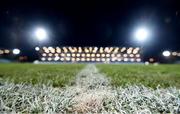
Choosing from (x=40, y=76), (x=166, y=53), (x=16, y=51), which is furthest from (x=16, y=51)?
(x=40, y=76)

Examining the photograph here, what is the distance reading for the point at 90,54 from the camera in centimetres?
6588

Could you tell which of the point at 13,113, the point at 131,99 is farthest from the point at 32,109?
the point at 131,99

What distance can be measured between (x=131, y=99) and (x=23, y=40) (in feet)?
179

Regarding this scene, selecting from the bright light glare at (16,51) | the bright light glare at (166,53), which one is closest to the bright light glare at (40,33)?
the bright light glare at (16,51)

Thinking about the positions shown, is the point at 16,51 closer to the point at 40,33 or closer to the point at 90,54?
the point at 40,33

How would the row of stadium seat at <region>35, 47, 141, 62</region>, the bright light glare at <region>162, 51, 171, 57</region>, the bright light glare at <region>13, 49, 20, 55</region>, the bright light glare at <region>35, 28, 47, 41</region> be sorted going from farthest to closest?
the row of stadium seat at <region>35, 47, 141, 62</region> → the bright light glare at <region>13, 49, 20, 55</region> → the bright light glare at <region>162, 51, 171, 57</region> → the bright light glare at <region>35, 28, 47, 41</region>

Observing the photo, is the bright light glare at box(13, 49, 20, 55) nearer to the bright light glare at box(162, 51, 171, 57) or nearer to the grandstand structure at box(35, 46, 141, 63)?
the grandstand structure at box(35, 46, 141, 63)

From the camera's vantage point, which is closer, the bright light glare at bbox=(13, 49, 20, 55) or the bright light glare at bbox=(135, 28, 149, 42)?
the bright light glare at bbox=(135, 28, 149, 42)

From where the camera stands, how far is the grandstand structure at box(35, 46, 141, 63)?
204 feet

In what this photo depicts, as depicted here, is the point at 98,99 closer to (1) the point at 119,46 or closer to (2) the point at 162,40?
(2) the point at 162,40

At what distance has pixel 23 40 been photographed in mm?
55844

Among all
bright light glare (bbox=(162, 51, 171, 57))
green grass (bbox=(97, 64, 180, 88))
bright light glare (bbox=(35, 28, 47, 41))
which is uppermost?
bright light glare (bbox=(35, 28, 47, 41))

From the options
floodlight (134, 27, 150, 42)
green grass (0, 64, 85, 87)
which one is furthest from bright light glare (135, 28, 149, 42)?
green grass (0, 64, 85, 87)

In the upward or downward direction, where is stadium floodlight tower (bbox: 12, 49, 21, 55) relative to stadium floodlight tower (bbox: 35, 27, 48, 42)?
downward
